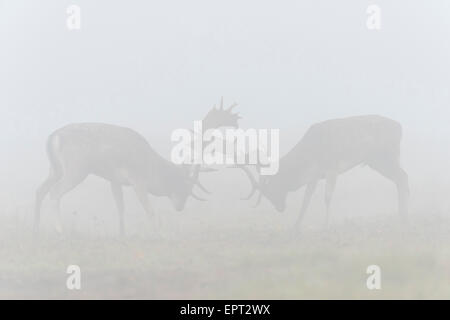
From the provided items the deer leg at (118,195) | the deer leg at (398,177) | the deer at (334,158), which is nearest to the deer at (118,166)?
the deer leg at (118,195)

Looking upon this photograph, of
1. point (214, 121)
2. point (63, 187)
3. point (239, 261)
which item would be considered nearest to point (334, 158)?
point (214, 121)

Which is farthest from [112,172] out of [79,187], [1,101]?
[1,101]

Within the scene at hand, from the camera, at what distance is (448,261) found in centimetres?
1298

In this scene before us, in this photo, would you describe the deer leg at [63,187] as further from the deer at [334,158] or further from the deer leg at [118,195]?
the deer at [334,158]

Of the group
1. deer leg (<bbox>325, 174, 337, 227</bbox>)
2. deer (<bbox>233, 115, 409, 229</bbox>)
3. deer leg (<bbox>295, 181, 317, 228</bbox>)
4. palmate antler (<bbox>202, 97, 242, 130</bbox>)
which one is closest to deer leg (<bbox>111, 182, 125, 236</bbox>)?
palmate antler (<bbox>202, 97, 242, 130</bbox>)

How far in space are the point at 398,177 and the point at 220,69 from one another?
18.3 ft

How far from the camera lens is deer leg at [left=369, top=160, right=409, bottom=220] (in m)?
15.1

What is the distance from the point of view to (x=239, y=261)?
12773 millimetres

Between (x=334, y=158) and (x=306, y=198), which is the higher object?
(x=334, y=158)

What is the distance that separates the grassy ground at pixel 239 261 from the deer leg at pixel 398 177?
1.90ft

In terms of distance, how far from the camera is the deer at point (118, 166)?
560 inches

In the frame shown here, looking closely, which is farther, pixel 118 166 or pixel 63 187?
pixel 118 166

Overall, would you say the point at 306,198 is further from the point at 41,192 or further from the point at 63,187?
the point at 41,192

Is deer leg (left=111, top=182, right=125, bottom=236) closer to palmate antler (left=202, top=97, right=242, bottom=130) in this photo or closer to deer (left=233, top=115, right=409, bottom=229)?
palmate antler (left=202, top=97, right=242, bottom=130)
